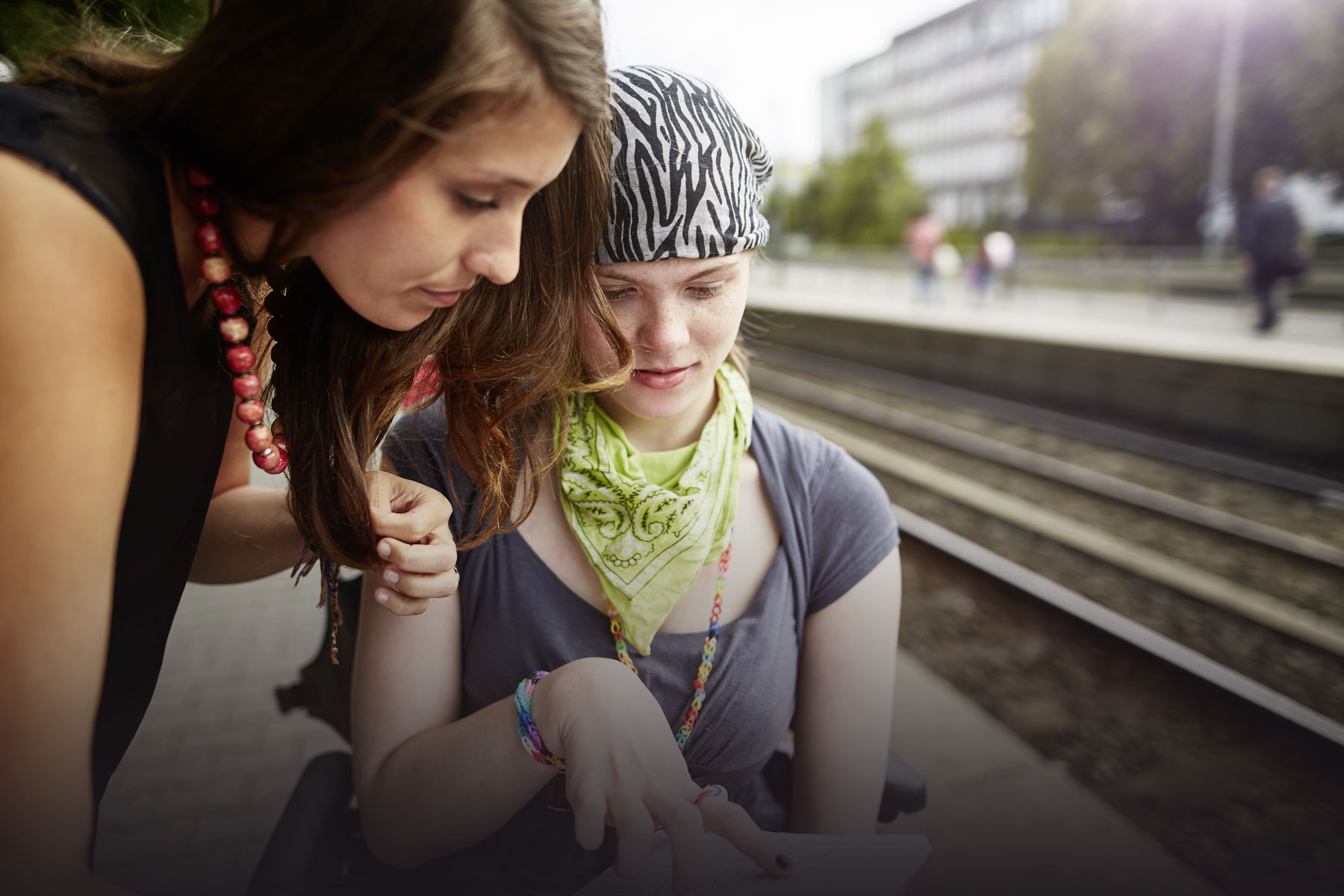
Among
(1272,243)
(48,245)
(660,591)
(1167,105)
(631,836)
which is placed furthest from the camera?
(1167,105)

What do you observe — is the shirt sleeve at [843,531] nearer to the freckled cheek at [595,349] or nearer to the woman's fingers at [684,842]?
the freckled cheek at [595,349]

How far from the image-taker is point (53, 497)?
860 mm

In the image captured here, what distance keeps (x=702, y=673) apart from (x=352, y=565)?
0.67 metres

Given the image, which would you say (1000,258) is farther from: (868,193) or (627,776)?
(868,193)

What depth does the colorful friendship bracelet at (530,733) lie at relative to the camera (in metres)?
1.31

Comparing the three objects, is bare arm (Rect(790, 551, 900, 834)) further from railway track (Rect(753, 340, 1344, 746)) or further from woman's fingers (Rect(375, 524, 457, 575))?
railway track (Rect(753, 340, 1344, 746))

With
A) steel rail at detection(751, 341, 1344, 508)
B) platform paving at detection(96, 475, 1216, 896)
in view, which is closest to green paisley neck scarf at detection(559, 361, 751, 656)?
platform paving at detection(96, 475, 1216, 896)

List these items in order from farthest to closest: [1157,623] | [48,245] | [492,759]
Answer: [1157,623]
[492,759]
[48,245]

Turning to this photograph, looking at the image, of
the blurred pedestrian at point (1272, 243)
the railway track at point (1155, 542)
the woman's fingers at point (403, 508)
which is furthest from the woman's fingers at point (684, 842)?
the blurred pedestrian at point (1272, 243)

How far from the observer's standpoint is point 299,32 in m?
0.99

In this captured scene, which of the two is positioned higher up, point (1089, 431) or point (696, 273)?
point (696, 273)

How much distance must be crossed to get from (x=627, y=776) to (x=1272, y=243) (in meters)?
14.8

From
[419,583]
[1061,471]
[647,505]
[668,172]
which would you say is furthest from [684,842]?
[1061,471]

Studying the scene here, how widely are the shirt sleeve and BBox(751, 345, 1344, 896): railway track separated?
2.37ft
